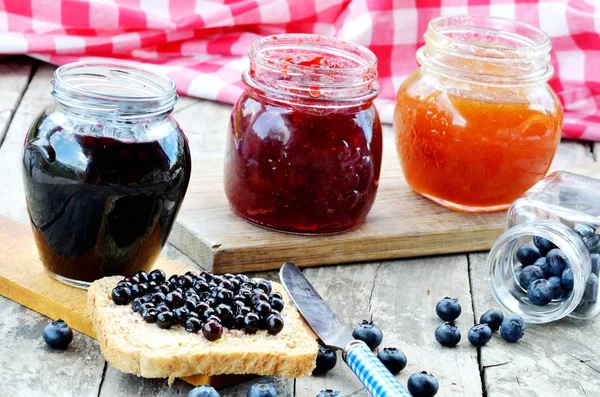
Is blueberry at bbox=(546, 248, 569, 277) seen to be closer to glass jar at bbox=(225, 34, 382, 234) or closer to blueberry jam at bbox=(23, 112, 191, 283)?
glass jar at bbox=(225, 34, 382, 234)

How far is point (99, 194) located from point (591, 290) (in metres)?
1.02

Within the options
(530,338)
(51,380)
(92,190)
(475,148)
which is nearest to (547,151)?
(475,148)

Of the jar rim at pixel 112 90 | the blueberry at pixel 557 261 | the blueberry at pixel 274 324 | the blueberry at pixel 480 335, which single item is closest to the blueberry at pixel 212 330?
A: the blueberry at pixel 274 324

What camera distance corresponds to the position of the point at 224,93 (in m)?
3.15

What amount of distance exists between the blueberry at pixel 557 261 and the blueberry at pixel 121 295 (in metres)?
0.87

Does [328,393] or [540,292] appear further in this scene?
[540,292]

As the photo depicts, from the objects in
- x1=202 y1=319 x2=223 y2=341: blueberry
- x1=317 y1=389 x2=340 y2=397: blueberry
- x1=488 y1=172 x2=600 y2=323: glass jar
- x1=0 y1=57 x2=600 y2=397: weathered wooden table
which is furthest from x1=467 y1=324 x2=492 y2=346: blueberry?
x1=202 y1=319 x2=223 y2=341: blueberry

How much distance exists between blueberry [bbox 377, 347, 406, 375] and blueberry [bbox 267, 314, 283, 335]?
0.20 metres

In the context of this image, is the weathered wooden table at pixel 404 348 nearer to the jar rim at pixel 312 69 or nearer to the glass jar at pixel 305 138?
the glass jar at pixel 305 138

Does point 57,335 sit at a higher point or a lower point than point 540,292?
higher

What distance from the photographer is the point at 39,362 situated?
1623 mm

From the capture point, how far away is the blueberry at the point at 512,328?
1.83 m

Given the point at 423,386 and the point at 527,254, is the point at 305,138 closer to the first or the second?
the point at 527,254

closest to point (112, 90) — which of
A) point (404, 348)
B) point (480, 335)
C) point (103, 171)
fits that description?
point (103, 171)
